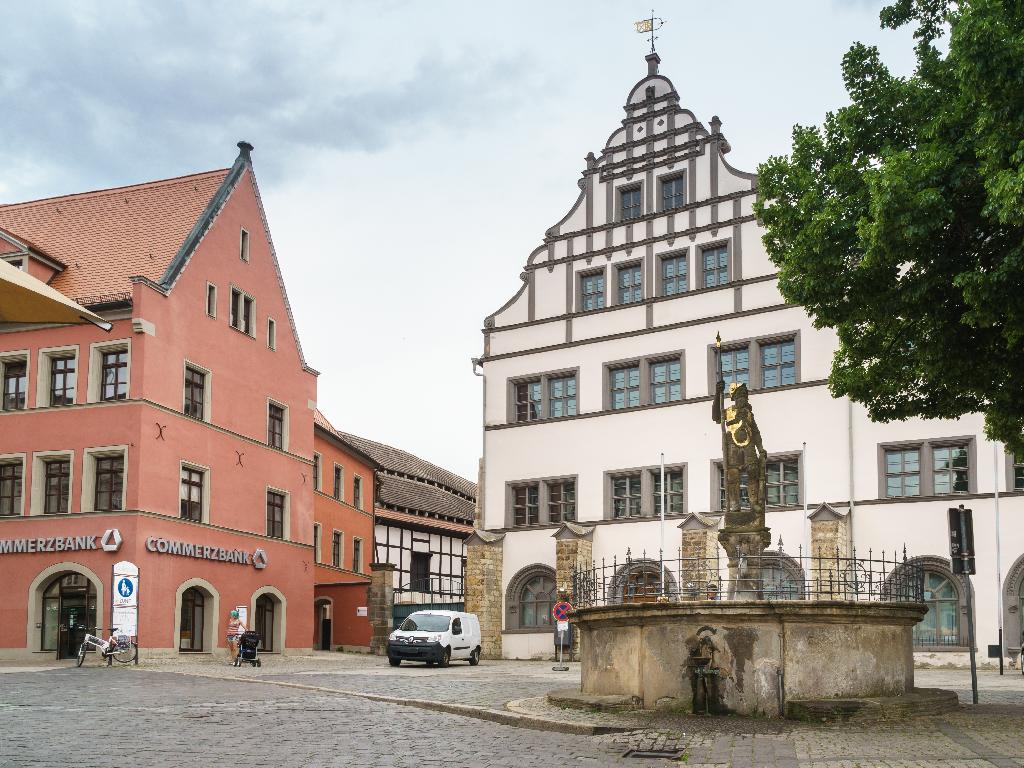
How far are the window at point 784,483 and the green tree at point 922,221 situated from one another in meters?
17.9

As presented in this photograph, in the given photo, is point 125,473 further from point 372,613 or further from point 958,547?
point 958,547

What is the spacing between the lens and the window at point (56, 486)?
1348 inches

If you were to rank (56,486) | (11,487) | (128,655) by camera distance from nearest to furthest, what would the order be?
(128,655), (56,486), (11,487)

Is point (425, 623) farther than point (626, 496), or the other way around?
point (626, 496)

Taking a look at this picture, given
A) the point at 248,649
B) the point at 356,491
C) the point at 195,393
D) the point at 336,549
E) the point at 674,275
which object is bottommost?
the point at 248,649

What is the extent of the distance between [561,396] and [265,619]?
12.9 m

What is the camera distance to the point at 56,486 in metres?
34.6

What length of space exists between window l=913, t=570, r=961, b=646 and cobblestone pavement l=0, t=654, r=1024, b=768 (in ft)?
45.4

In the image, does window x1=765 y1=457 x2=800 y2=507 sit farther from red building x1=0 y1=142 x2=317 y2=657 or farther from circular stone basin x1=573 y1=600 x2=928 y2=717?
circular stone basin x1=573 y1=600 x2=928 y2=717

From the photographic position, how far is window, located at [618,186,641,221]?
4378 centimetres

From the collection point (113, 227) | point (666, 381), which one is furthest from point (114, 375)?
point (666, 381)

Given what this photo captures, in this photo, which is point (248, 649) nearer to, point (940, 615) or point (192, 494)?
point (192, 494)

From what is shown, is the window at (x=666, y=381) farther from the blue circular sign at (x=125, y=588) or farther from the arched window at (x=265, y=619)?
the blue circular sign at (x=125, y=588)

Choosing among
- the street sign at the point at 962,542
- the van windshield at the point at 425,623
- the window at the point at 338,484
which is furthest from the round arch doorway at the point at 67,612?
the street sign at the point at 962,542
